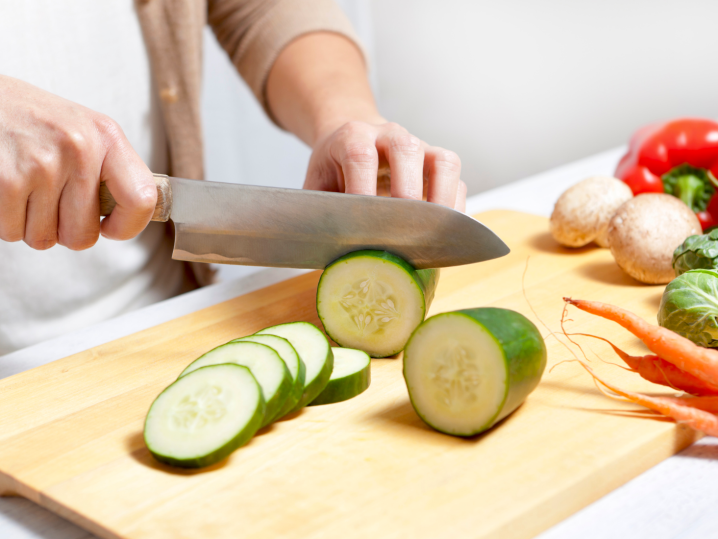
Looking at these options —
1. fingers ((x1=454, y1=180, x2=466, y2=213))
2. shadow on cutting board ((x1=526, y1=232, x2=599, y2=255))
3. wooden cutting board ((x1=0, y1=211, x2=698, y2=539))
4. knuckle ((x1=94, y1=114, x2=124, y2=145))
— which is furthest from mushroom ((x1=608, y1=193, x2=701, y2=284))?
knuckle ((x1=94, y1=114, x2=124, y2=145))

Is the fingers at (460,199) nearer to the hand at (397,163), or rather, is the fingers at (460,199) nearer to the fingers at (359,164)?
the hand at (397,163)

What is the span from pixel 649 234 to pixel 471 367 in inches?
38.8

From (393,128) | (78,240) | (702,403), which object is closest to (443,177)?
(393,128)

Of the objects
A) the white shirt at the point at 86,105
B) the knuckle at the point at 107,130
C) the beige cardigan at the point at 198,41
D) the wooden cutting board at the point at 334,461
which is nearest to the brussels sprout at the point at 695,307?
the wooden cutting board at the point at 334,461

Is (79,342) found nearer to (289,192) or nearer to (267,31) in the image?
(289,192)

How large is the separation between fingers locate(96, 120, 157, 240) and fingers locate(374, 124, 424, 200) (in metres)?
0.61

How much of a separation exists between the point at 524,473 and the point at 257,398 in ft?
1.61

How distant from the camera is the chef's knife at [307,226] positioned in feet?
5.15

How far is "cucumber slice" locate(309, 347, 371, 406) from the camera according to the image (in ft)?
4.60

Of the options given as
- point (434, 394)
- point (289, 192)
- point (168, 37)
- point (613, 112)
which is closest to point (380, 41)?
point (613, 112)

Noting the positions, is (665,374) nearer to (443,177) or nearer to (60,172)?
(443,177)

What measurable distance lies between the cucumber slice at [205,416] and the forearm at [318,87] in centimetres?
117

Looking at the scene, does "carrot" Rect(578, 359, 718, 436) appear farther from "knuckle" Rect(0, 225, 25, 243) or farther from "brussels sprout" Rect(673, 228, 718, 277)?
"knuckle" Rect(0, 225, 25, 243)

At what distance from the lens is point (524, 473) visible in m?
1.14
